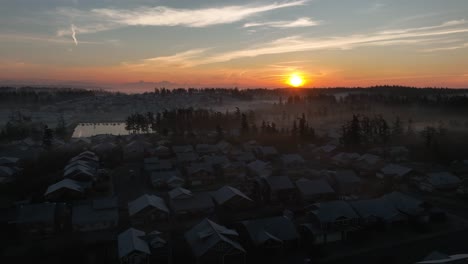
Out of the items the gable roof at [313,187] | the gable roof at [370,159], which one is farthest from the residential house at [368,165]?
the gable roof at [313,187]

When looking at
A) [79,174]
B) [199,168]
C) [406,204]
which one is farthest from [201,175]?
A: [406,204]

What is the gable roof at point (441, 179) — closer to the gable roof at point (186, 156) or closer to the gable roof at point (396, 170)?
the gable roof at point (396, 170)

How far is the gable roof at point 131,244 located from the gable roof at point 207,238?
159 cm

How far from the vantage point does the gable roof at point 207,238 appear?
11.0 m

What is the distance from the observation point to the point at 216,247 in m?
11.0

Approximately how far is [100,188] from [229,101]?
82.6 m

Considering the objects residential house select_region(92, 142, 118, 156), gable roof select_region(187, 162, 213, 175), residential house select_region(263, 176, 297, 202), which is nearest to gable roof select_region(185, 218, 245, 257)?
residential house select_region(263, 176, 297, 202)

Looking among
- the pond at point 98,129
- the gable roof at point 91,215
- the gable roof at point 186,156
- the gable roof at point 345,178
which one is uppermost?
the gable roof at point 345,178

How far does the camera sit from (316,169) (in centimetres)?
2420

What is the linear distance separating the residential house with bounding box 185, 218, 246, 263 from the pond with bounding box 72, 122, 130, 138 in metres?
39.7

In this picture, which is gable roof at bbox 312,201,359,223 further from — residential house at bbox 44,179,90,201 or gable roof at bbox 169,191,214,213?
residential house at bbox 44,179,90,201

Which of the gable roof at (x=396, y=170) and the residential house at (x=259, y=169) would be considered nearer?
the gable roof at (x=396, y=170)

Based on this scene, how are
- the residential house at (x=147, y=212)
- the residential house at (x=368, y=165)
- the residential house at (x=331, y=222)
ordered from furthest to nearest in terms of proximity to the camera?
1. the residential house at (x=368, y=165)
2. the residential house at (x=147, y=212)
3. the residential house at (x=331, y=222)

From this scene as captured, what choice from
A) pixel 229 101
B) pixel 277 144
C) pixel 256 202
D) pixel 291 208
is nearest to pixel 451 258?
pixel 291 208
